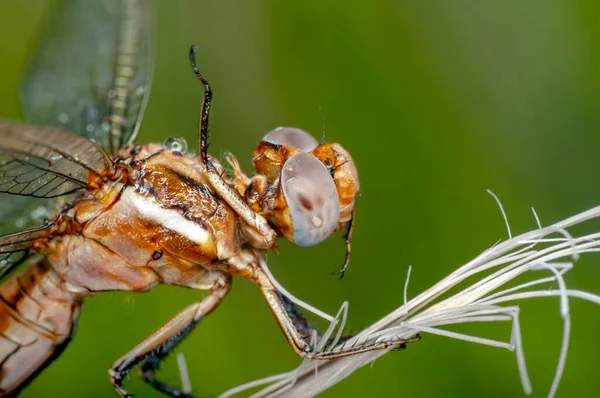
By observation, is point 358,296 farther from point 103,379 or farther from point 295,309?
point 103,379

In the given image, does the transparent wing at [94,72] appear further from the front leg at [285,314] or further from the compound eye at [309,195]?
the compound eye at [309,195]

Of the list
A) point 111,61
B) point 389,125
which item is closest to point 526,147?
point 389,125

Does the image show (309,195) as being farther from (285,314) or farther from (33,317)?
(33,317)

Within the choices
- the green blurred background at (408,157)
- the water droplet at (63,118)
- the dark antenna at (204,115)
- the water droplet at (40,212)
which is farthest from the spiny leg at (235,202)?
the water droplet at (63,118)

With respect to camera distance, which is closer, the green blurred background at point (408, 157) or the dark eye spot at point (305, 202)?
the dark eye spot at point (305, 202)

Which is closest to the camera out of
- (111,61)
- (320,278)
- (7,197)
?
(7,197)

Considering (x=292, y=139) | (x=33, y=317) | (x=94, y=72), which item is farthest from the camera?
Result: (x=94, y=72)

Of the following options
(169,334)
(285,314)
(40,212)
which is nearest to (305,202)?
(285,314)
